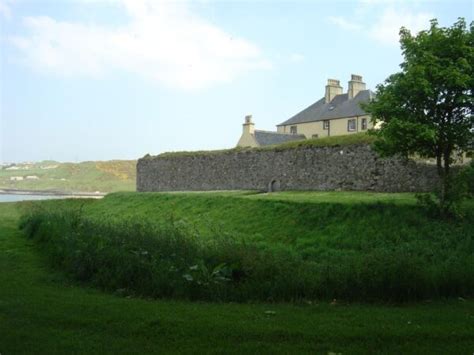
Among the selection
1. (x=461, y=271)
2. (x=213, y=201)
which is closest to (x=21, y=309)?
(x=461, y=271)

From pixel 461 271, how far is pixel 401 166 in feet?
46.1

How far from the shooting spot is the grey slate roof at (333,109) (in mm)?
45094

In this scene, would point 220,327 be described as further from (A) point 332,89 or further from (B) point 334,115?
(A) point 332,89

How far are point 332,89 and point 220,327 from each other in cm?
4682

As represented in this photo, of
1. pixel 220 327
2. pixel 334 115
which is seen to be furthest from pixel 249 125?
pixel 220 327

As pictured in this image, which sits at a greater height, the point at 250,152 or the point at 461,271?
the point at 250,152

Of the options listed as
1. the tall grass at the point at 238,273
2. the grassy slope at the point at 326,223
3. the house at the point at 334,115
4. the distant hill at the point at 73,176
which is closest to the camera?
the tall grass at the point at 238,273

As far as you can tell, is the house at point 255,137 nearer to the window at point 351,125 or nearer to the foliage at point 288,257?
the window at point 351,125

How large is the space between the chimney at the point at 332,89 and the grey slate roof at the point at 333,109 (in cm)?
62

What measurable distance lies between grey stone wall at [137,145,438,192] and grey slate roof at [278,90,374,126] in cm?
1612

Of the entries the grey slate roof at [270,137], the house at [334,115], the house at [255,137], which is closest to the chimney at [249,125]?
the house at [255,137]

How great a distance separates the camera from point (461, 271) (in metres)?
8.39

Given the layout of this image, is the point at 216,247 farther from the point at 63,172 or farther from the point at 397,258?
the point at 63,172

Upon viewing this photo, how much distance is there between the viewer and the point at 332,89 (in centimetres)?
5053
